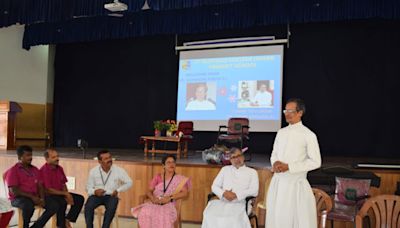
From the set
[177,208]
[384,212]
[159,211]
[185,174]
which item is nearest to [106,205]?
[159,211]

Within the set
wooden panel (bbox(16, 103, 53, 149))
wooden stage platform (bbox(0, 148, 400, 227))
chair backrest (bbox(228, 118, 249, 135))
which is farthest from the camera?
wooden panel (bbox(16, 103, 53, 149))

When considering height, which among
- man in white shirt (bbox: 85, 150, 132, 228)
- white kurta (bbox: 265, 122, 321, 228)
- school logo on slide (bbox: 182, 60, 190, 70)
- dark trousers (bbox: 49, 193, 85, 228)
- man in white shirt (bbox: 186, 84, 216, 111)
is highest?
school logo on slide (bbox: 182, 60, 190, 70)

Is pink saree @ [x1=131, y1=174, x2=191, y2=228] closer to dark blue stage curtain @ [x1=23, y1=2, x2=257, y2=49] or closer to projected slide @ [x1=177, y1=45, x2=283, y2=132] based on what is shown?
projected slide @ [x1=177, y1=45, x2=283, y2=132]

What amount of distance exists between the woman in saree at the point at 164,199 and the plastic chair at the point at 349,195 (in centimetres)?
143

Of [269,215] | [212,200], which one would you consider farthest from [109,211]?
[269,215]

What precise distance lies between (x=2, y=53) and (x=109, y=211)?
6.44 metres

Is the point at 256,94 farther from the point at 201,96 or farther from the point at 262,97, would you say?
the point at 201,96

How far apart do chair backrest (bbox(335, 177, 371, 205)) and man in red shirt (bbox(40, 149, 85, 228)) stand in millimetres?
2665

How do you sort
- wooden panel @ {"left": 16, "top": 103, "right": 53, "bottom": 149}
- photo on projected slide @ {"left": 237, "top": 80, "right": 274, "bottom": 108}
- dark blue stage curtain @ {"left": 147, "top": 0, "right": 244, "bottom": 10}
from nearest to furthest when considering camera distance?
dark blue stage curtain @ {"left": 147, "top": 0, "right": 244, "bottom": 10}
photo on projected slide @ {"left": 237, "top": 80, "right": 274, "bottom": 108}
wooden panel @ {"left": 16, "top": 103, "right": 53, "bottom": 149}

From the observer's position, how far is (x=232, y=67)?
30.5 ft

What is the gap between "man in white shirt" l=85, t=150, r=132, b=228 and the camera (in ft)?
15.5

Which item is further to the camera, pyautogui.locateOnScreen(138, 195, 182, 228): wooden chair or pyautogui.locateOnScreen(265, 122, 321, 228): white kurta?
pyautogui.locateOnScreen(138, 195, 182, 228): wooden chair

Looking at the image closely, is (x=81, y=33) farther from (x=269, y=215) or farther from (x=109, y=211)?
(x=269, y=215)

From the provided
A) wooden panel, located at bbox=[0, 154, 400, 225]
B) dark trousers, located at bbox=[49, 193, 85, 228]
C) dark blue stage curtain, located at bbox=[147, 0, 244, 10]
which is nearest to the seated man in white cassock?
wooden panel, located at bbox=[0, 154, 400, 225]
